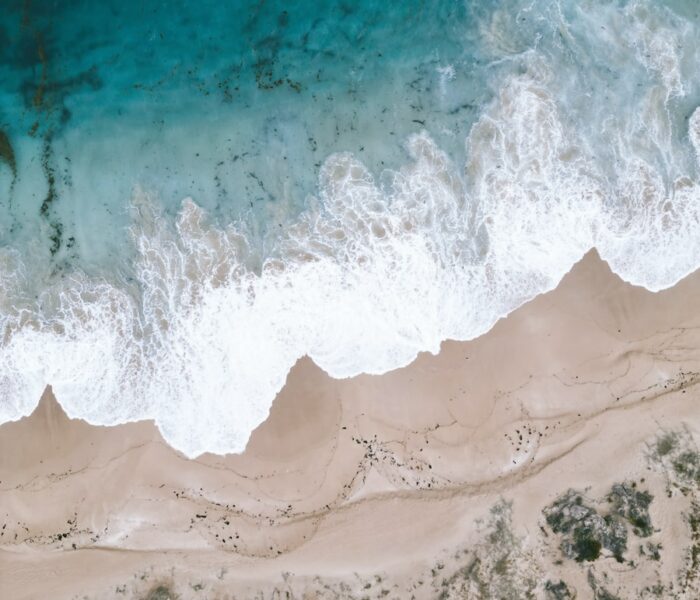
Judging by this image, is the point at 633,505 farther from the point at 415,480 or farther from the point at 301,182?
the point at 301,182

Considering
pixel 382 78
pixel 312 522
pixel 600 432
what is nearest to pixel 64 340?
pixel 312 522

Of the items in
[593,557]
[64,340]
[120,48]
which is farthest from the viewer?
[120,48]

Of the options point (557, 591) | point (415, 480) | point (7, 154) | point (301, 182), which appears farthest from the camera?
point (7, 154)

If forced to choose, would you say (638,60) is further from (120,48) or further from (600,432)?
(120,48)

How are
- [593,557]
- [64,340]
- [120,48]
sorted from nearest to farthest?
[593,557], [64,340], [120,48]

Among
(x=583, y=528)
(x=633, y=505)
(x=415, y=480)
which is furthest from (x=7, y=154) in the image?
(x=633, y=505)

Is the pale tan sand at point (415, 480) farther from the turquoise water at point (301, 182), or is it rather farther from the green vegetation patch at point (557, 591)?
the turquoise water at point (301, 182)
